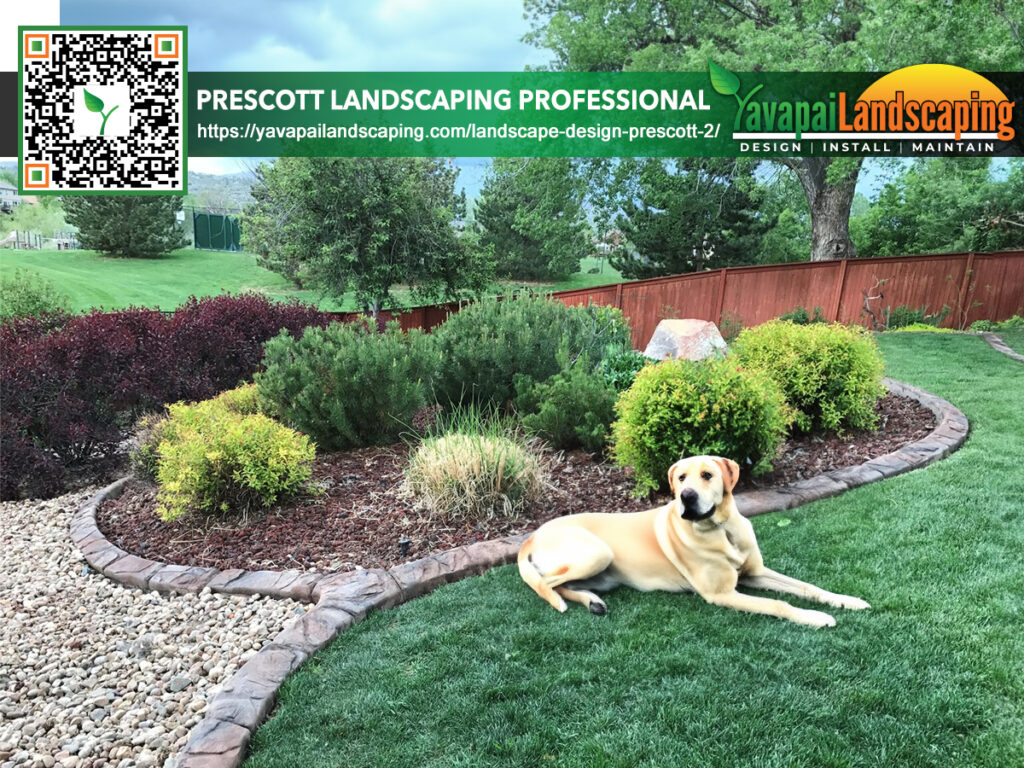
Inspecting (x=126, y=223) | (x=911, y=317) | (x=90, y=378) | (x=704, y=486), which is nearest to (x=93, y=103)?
(x=90, y=378)

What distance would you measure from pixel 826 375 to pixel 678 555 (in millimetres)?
2965

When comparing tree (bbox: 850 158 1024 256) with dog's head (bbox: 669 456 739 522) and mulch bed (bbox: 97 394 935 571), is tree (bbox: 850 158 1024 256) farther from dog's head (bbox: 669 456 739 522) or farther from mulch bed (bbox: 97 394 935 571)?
dog's head (bbox: 669 456 739 522)

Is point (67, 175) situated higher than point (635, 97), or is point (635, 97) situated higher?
point (635, 97)

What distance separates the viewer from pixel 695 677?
2381mm

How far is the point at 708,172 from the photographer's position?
1880 cm

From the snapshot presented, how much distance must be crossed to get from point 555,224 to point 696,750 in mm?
17667

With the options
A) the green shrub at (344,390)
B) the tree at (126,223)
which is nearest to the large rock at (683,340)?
the green shrub at (344,390)

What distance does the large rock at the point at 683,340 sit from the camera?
1023 cm

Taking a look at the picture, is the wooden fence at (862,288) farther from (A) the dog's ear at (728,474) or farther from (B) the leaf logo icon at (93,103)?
(A) the dog's ear at (728,474)

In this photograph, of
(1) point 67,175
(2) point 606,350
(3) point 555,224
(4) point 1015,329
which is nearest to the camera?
(1) point 67,175

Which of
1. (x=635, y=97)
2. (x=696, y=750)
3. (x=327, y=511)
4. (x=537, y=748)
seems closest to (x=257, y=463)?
(x=327, y=511)

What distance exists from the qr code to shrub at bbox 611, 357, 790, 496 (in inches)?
184

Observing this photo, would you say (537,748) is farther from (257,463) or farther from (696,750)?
(257,463)

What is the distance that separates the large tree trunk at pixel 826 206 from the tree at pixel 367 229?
27.0ft
